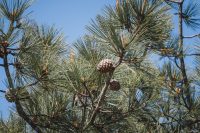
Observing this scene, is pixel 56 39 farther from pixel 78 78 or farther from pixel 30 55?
pixel 78 78

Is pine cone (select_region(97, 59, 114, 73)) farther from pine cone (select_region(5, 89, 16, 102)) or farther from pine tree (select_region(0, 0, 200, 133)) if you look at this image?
pine cone (select_region(5, 89, 16, 102))

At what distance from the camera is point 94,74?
2.05 m

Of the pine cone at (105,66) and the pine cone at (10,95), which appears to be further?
the pine cone at (10,95)

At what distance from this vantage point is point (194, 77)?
309 cm

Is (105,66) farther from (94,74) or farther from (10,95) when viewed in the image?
(10,95)

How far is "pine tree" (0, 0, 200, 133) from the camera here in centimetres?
200

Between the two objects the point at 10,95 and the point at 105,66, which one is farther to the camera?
the point at 10,95

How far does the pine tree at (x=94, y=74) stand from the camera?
6.57 feet

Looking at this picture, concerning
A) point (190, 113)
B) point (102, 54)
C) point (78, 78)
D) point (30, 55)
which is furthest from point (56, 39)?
point (190, 113)

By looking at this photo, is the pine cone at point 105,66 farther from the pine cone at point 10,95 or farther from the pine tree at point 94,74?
the pine cone at point 10,95

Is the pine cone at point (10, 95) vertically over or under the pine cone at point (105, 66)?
under

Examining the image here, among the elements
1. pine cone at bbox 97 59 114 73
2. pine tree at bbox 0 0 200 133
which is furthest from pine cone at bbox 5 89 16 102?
pine cone at bbox 97 59 114 73

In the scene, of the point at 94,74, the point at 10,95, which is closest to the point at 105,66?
the point at 94,74

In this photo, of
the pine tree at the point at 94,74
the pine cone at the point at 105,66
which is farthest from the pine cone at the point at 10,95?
the pine cone at the point at 105,66
